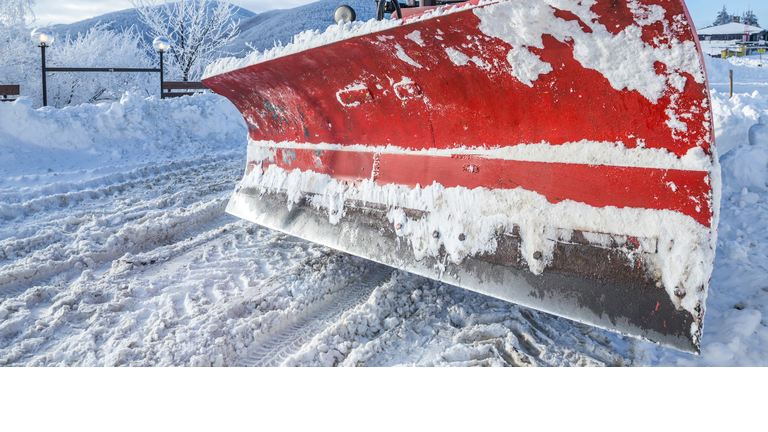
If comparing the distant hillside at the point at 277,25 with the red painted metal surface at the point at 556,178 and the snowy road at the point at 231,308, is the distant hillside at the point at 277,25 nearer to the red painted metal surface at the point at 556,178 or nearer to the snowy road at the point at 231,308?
the snowy road at the point at 231,308

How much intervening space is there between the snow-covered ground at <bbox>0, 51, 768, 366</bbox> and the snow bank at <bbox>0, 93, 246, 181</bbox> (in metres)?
0.82

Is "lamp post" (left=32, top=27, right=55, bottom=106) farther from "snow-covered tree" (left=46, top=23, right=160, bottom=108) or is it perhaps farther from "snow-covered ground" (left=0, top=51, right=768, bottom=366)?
"snow-covered tree" (left=46, top=23, right=160, bottom=108)

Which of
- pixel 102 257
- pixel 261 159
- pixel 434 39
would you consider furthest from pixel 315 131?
pixel 102 257

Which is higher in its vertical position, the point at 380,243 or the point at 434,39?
the point at 434,39

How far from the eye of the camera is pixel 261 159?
298 cm

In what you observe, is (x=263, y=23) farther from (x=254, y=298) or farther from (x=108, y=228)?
(x=254, y=298)

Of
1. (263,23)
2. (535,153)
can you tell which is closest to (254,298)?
(535,153)

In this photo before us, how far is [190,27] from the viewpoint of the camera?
1673cm

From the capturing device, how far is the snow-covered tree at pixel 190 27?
1578cm

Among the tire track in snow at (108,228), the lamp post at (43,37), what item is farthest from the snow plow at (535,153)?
the lamp post at (43,37)

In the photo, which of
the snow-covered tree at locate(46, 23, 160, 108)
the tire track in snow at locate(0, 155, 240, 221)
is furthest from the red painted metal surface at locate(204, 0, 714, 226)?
the snow-covered tree at locate(46, 23, 160, 108)

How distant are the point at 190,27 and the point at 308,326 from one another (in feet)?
60.4
